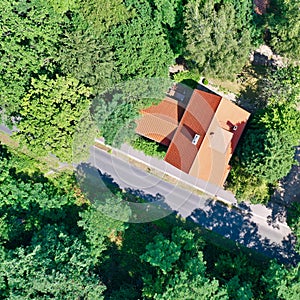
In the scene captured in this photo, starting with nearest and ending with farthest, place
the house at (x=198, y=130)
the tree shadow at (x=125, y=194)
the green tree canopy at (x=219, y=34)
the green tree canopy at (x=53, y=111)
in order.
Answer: the green tree canopy at (x=53, y=111)
the green tree canopy at (x=219, y=34)
the house at (x=198, y=130)
the tree shadow at (x=125, y=194)

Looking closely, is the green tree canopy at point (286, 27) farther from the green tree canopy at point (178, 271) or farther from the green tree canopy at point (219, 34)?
the green tree canopy at point (178, 271)

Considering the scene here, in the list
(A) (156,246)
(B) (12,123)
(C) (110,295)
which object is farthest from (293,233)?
(B) (12,123)

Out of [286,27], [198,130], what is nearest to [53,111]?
[198,130]

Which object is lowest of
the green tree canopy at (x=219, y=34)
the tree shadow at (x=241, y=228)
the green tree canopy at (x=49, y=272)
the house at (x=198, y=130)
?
the green tree canopy at (x=49, y=272)

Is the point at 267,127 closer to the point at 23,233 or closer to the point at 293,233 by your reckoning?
the point at 293,233

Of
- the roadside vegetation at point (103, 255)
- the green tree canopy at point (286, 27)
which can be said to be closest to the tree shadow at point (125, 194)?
the roadside vegetation at point (103, 255)

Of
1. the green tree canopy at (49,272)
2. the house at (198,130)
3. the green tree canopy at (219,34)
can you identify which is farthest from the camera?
the house at (198,130)

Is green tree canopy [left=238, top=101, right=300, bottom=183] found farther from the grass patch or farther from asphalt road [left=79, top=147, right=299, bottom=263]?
the grass patch

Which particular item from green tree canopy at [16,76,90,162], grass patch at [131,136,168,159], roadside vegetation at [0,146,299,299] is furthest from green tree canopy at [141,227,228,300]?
green tree canopy at [16,76,90,162]
